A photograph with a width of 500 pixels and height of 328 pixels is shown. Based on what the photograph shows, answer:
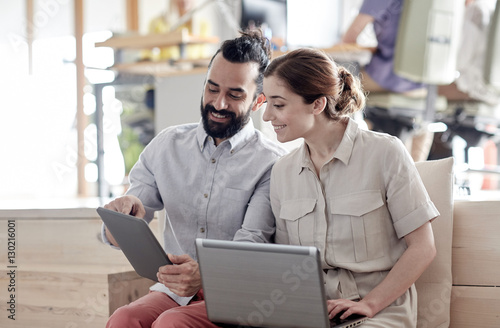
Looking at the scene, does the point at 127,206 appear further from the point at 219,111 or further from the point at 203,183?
the point at 219,111

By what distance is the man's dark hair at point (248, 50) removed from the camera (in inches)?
62.8

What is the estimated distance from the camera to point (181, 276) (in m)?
1.36

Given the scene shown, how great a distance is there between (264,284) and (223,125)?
56cm

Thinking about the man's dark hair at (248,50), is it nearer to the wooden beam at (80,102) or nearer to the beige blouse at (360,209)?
the beige blouse at (360,209)

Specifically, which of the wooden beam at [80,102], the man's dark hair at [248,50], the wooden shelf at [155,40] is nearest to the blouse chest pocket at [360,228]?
the man's dark hair at [248,50]

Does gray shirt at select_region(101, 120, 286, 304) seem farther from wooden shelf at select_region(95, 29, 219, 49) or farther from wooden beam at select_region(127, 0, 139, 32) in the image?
wooden beam at select_region(127, 0, 139, 32)

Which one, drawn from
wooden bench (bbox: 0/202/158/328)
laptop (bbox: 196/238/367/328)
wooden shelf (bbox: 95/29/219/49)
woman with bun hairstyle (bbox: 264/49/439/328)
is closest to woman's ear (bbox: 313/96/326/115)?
woman with bun hairstyle (bbox: 264/49/439/328)

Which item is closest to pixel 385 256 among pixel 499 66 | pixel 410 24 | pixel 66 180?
pixel 410 24

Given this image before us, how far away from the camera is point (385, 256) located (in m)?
1.35

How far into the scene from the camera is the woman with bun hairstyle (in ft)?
4.29

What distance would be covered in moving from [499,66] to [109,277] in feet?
7.50

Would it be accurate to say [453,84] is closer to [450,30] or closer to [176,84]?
[450,30]

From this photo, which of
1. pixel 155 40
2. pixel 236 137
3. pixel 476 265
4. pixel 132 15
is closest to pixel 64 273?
pixel 236 137

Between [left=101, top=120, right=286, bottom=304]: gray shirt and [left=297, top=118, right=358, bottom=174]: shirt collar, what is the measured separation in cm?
17
